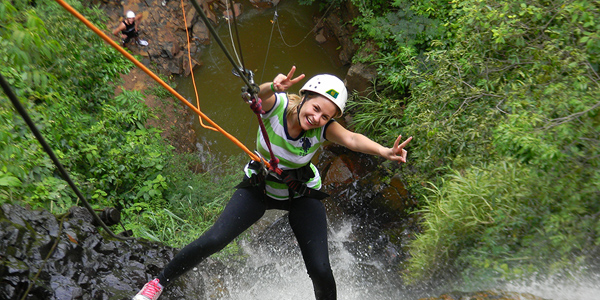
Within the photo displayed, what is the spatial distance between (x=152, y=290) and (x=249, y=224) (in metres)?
0.77

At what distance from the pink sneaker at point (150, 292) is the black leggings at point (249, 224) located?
0.14 feet

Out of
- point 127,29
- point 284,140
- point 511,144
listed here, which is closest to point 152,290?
point 284,140

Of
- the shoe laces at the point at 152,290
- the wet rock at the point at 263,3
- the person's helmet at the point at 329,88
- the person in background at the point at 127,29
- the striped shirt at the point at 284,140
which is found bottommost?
the wet rock at the point at 263,3

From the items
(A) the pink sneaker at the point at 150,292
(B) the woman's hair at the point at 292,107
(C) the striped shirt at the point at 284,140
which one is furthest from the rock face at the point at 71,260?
(B) the woman's hair at the point at 292,107

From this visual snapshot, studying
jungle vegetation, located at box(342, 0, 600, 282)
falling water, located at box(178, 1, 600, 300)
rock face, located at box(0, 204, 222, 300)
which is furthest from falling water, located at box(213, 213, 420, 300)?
rock face, located at box(0, 204, 222, 300)

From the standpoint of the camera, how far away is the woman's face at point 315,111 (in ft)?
7.98

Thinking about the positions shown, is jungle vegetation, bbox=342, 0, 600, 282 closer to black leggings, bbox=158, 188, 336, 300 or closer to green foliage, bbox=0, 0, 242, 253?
black leggings, bbox=158, 188, 336, 300

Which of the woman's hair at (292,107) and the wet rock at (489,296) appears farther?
the wet rock at (489,296)

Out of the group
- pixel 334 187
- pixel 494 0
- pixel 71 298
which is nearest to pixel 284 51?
pixel 334 187

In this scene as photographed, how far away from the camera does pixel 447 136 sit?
3988 millimetres

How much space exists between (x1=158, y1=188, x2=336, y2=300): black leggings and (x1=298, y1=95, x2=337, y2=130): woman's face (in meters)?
0.58

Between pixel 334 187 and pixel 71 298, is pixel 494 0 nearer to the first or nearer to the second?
pixel 334 187

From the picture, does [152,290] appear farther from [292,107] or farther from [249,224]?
[292,107]

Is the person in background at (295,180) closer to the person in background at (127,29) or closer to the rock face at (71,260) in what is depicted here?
the rock face at (71,260)
